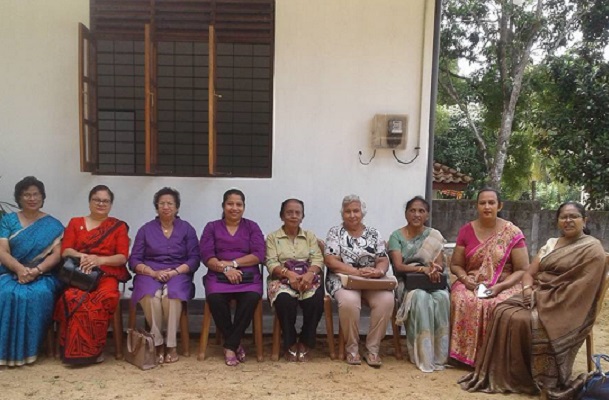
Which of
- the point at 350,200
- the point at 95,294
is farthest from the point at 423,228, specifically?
the point at 95,294

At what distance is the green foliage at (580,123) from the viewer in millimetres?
7910

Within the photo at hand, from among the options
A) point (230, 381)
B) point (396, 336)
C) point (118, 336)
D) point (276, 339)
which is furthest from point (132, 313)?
point (396, 336)

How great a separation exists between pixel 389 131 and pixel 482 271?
4.91ft

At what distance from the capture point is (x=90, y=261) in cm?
337

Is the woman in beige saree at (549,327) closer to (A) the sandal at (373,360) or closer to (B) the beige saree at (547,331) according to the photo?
(B) the beige saree at (547,331)

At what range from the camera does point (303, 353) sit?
3.52 metres

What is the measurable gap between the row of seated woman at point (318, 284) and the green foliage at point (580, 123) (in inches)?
217

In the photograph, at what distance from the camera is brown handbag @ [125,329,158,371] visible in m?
3.25

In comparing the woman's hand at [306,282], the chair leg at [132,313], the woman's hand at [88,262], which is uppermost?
the woman's hand at [88,262]

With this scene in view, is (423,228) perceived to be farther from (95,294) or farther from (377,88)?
(95,294)

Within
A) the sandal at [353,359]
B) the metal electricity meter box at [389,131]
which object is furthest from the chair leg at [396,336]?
the metal electricity meter box at [389,131]

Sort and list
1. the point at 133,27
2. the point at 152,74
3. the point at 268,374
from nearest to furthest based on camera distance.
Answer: the point at 268,374
the point at 152,74
the point at 133,27

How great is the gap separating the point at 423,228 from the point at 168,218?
1971mm

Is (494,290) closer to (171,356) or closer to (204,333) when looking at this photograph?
(204,333)
